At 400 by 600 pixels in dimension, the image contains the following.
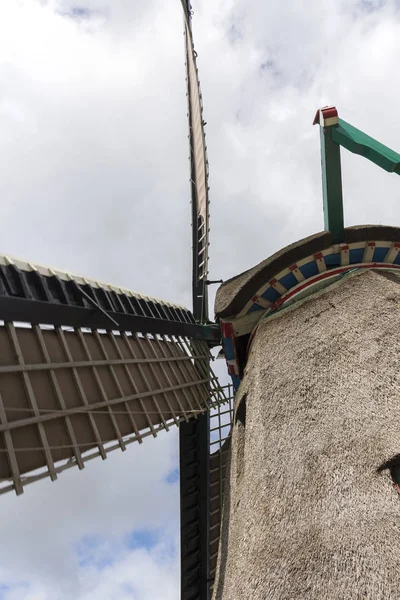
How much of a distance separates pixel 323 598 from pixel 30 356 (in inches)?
131

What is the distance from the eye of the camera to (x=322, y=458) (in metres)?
4.02

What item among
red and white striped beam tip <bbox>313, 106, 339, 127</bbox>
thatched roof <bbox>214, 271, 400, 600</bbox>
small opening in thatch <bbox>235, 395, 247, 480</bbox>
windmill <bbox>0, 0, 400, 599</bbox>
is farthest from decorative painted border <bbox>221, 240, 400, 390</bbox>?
red and white striped beam tip <bbox>313, 106, 339, 127</bbox>

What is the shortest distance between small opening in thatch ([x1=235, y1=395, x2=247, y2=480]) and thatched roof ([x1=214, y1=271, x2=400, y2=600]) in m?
0.03

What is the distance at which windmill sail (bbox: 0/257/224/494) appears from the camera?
401 cm

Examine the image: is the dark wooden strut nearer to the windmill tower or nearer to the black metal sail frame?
the windmill tower

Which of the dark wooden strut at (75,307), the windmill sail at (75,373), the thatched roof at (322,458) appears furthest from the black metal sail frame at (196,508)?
the thatched roof at (322,458)

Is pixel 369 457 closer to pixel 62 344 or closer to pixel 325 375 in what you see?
pixel 325 375

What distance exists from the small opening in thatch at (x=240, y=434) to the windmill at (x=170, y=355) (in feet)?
0.07

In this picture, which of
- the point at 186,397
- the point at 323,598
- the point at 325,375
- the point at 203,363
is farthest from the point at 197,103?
the point at 323,598

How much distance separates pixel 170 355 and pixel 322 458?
11.7 feet

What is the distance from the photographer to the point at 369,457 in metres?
3.72

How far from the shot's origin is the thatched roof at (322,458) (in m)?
3.22

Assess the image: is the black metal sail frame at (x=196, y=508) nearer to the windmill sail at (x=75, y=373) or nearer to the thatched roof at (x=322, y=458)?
the windmill sail at (x=75, y=373)

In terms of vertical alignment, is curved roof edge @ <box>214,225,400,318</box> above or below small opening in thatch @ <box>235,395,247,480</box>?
above
